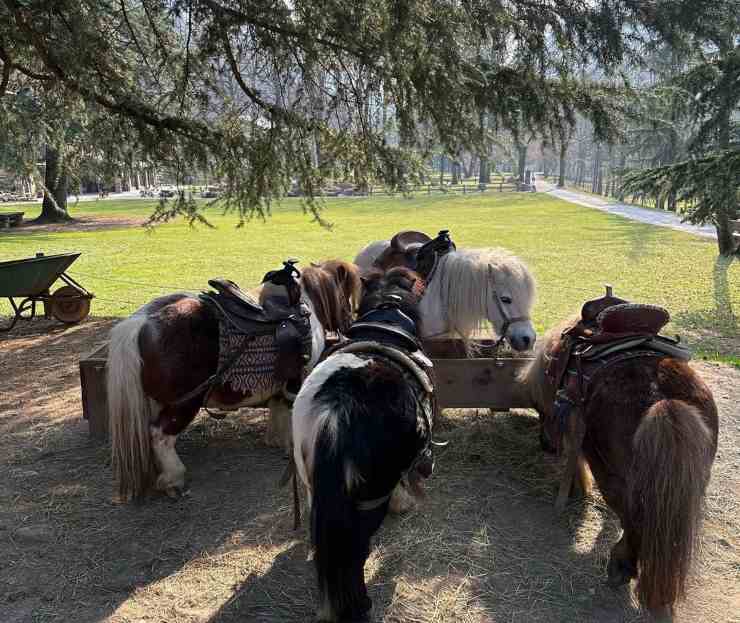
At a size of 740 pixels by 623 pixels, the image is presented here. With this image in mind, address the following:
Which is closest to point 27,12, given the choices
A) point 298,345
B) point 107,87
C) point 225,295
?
point 107,87

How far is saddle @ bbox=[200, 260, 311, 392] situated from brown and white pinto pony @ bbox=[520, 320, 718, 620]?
169 cm

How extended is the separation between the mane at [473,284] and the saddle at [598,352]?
3.24 ft

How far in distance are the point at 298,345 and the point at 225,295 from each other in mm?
538

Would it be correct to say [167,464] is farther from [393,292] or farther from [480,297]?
[480,297]

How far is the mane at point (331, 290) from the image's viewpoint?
12.5 feet

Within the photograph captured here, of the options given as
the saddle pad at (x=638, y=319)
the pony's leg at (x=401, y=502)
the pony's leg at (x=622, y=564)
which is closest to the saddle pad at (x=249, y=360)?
the pony's leg at (x=401, y=502)

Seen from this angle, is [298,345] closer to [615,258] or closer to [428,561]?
[428,561]

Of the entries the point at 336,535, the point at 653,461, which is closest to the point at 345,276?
the point at 336,535

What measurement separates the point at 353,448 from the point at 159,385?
5.11 feet

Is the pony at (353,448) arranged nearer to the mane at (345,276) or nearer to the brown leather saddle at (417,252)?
the mane at (345,276)

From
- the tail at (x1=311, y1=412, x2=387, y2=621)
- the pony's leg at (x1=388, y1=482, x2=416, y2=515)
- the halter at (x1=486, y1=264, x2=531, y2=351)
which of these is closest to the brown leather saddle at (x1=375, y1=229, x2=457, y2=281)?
the halter at (x1=486, y1=264, x2=531, y2=351)

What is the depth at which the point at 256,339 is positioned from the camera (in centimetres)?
328

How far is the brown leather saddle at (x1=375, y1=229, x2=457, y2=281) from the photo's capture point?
4227mm

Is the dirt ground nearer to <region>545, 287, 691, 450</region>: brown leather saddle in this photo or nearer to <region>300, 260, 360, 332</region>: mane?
<region>545, 287, 691, 450</region>: brown leather saddle
